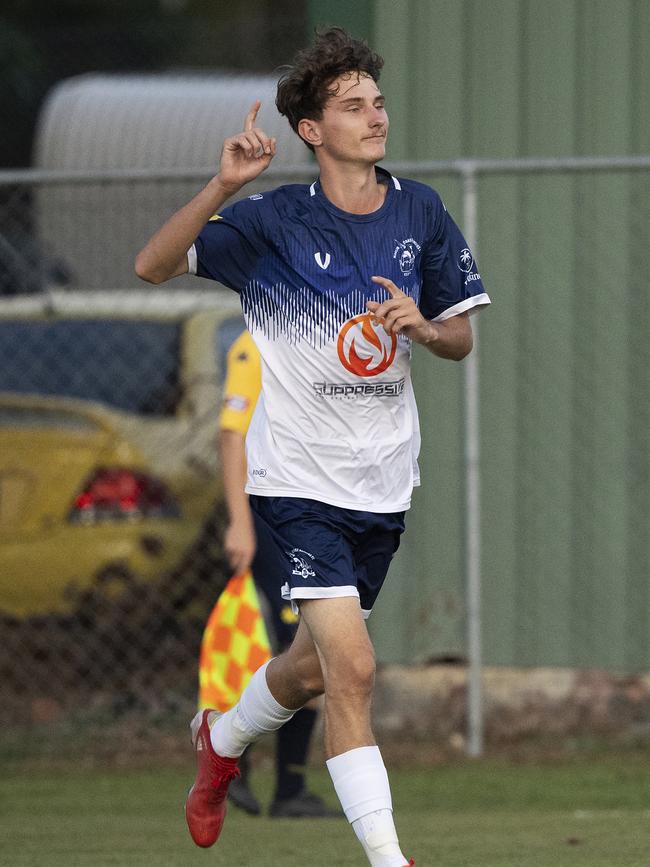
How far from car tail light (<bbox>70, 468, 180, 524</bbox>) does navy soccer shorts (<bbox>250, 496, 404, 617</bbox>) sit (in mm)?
2839

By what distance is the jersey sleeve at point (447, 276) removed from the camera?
4410 mm

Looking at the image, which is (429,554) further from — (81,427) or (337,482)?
(337,482)

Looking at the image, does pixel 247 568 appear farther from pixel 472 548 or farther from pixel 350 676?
pixel 350 676

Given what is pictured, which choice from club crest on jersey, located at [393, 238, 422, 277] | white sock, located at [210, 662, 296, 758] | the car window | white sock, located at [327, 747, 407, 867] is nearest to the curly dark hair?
club crest on jersey, located at [393, 238, 422, 277]

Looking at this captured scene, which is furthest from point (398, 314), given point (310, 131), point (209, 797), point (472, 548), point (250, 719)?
point (472, 548)

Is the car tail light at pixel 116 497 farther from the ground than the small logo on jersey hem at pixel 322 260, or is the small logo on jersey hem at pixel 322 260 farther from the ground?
the small logo on jersey hem at pixel 322 260

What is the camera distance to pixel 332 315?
14.0 feet

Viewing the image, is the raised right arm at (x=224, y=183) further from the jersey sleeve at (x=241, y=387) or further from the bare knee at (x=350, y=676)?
the jersey sleeve at (x=241, y=387)

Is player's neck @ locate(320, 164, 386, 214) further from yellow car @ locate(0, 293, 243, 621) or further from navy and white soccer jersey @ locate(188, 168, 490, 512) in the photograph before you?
yellow car @ locate(0, 293, 243, 621)

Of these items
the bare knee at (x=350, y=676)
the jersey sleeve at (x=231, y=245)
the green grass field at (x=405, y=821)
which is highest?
the jersey sleeve at (x=231, y=245)

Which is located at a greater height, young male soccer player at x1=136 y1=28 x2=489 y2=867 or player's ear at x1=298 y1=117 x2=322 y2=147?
player's ear at x1=298 y1=117 x2=322 y2=147

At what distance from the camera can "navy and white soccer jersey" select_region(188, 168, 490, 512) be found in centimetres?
428

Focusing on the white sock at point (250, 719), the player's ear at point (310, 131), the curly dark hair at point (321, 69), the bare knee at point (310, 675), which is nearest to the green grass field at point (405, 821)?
the white sock at point (250, 719)

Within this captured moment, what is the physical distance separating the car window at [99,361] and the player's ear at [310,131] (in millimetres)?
3307
